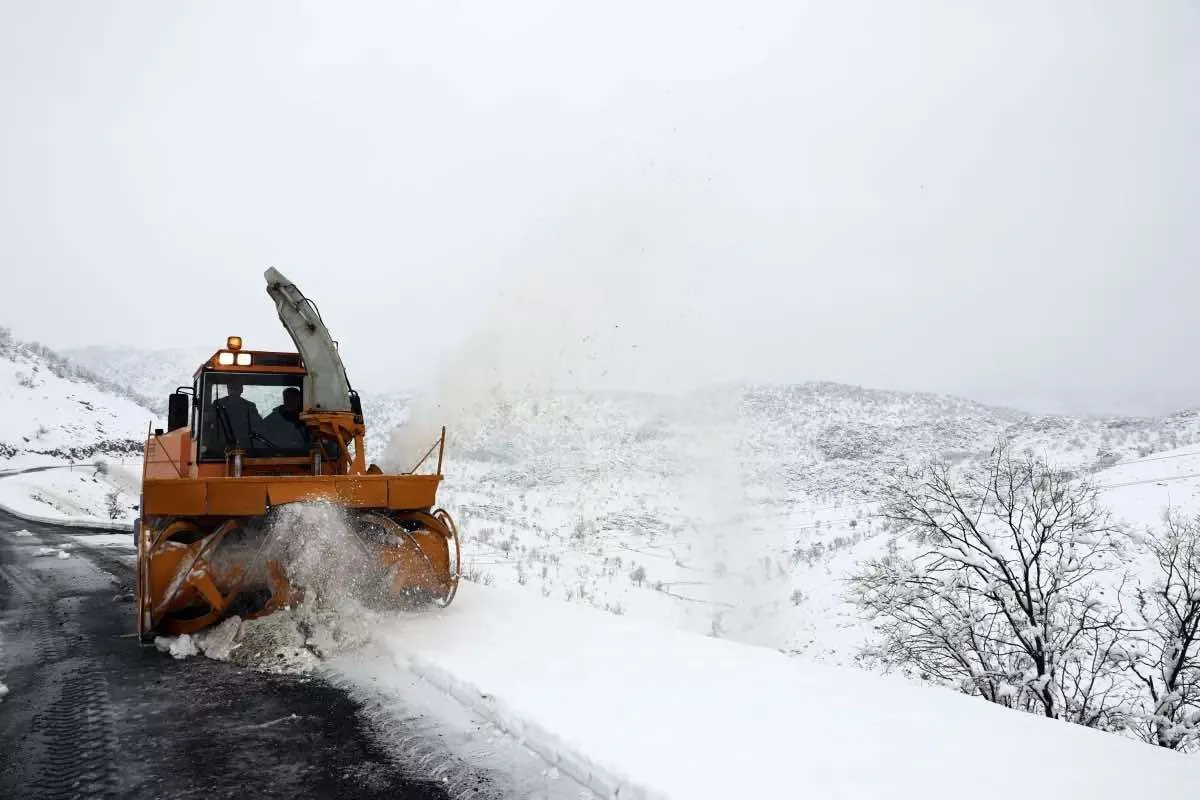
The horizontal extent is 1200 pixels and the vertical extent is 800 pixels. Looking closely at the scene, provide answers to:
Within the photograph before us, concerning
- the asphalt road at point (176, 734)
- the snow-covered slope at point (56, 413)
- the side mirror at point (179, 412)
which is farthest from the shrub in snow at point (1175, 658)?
the snow-covered slope at point (56, 413)

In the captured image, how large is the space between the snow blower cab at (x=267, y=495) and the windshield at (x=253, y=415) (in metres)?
0.01

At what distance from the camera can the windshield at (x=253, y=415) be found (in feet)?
24.1

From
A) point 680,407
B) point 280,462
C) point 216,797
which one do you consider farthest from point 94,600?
point 680,407

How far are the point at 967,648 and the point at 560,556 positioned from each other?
1062 cm

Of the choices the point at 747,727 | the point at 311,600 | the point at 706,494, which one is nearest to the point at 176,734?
the point at 311,600

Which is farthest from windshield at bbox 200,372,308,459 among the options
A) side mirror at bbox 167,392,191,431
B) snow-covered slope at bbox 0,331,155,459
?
snow-covered slope at bbox 0,331,155,459

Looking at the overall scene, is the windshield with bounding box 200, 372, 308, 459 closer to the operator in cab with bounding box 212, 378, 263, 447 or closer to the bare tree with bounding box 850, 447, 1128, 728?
the operator in cab with bounding box 212, 378, 263, 447

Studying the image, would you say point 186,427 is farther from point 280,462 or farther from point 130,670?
point 130,670

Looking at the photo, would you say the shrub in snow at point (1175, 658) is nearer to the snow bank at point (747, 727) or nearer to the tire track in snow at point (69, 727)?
the snow bank at point (747, 727)

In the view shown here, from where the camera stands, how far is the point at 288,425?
7664mm

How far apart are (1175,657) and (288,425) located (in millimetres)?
11444

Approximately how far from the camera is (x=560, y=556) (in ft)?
62.8

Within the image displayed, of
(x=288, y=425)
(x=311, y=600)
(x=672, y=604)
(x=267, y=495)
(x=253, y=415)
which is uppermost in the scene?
(x=253, y=415)

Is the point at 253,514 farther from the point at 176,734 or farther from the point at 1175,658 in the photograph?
the point at 1175,658
